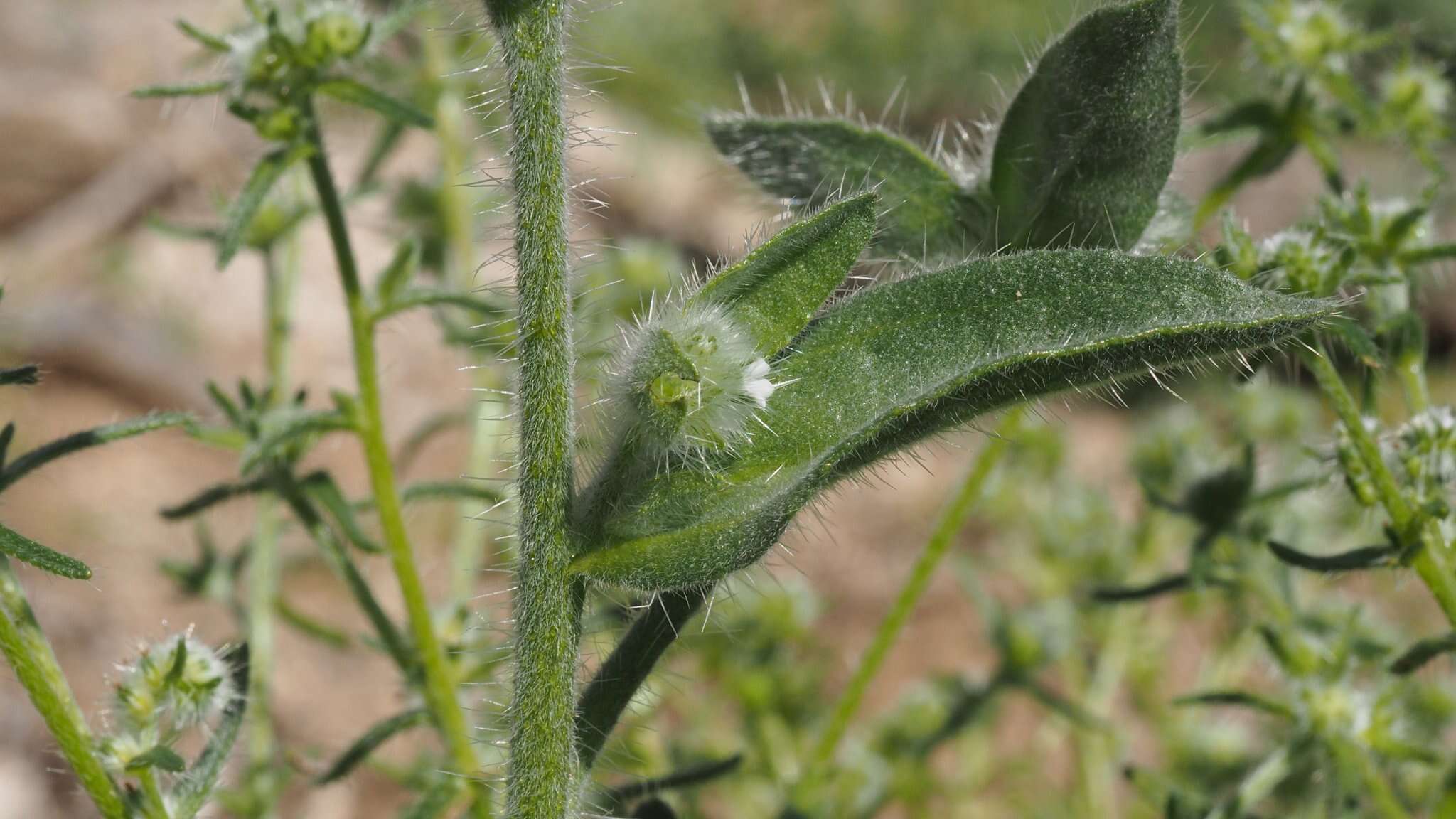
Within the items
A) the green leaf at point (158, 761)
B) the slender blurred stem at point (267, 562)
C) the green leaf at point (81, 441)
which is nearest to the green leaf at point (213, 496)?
the slender blurred stem at point (267, 562)

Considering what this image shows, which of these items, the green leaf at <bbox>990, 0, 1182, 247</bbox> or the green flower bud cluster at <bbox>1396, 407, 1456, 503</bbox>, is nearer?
the green leaf at <bbox>990, 0, 1182, 247</bbox>

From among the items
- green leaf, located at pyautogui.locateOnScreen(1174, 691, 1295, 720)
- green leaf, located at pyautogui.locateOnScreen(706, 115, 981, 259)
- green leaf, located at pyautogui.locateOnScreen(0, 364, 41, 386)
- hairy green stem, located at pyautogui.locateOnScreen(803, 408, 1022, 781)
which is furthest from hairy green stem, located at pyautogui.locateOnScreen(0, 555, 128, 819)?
green leaf, located at pyautogui.locateOnScreen(1174, 691, 1295, 720)

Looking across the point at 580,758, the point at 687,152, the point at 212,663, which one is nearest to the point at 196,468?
the point at 687,152

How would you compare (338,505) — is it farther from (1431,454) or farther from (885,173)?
(1431,454)

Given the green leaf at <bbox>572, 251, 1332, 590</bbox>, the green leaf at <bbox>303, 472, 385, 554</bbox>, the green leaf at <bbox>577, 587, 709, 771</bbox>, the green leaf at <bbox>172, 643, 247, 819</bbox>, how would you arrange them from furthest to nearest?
the green leaf at <bbox>303, 472, 385, 554</bbox>, the green leaf at <bbox>172, 643, 247, 819</bbox>, the green leaf at <bbox>577, 587, 709, 771</bbox>, the green leaf at <bbox>572, 251, 1332, 590</bbox>

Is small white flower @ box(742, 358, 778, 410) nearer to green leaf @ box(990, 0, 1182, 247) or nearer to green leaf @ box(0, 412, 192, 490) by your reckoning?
green leaf @ box(990, 0, 1182, 247)

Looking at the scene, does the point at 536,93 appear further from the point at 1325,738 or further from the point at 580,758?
the point at 1325,738

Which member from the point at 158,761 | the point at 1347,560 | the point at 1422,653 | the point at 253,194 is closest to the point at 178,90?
the point at 253,194

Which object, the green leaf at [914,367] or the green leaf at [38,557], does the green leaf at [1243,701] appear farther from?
the green leaf at [38,557]
